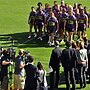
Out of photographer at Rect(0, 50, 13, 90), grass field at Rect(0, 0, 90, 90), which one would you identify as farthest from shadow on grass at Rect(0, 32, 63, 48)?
photographer at Rect(0, 50, 13, 90)

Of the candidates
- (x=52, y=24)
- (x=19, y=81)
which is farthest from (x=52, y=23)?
(x=19, y=81)

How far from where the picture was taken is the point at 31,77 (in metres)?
13.8

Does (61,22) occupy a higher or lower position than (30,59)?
higher

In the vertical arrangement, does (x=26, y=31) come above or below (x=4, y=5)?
below

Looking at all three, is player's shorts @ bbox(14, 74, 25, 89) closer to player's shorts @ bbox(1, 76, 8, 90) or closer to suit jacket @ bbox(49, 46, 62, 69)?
player's shorts @ bbox(1, 76, 8, 90)

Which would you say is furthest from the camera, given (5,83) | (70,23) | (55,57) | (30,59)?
(70,23)

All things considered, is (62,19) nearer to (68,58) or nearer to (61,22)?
(61,22)

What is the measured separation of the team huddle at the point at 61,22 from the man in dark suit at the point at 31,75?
822 centimetres

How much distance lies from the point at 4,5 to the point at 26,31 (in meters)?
10.1

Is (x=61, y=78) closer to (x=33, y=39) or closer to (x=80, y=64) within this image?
(x=80, y=64)

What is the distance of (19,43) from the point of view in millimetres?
22781

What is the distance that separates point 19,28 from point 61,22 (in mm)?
4818

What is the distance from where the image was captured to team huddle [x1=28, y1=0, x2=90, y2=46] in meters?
21.9

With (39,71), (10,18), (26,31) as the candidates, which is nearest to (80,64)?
(39,71)
